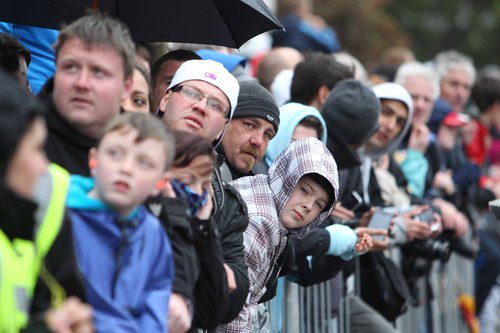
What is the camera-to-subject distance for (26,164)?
3557mm

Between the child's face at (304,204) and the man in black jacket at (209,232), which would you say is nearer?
the man in black jacket at (209,232)

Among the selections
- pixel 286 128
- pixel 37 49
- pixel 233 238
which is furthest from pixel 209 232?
pixel 37 49

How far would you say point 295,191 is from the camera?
6.08m

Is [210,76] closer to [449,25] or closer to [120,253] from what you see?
[120,253]

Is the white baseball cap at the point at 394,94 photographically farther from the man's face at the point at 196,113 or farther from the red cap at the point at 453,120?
the man's face at the point at 196,113

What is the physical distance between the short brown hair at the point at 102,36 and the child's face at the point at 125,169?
0.53 meters

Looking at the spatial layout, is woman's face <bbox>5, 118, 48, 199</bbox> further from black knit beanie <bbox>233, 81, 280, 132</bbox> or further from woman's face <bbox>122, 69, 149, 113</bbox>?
black knit beanie <bbox>233, 81, 280, 132</bbox>

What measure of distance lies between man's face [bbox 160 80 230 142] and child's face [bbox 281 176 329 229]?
0.68 meters

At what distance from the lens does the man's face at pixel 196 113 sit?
539 centimetres

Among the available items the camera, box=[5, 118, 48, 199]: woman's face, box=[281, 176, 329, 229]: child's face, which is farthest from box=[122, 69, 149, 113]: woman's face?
the camera

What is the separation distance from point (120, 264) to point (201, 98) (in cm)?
163

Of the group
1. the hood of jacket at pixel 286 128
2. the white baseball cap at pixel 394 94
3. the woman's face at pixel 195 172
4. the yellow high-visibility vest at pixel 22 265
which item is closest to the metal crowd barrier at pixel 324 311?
the hood of jacket at pixel 286 128

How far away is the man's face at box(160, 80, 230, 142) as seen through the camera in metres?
5.39

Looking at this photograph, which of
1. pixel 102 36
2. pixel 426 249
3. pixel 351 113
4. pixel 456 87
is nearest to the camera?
pixel 102 36
